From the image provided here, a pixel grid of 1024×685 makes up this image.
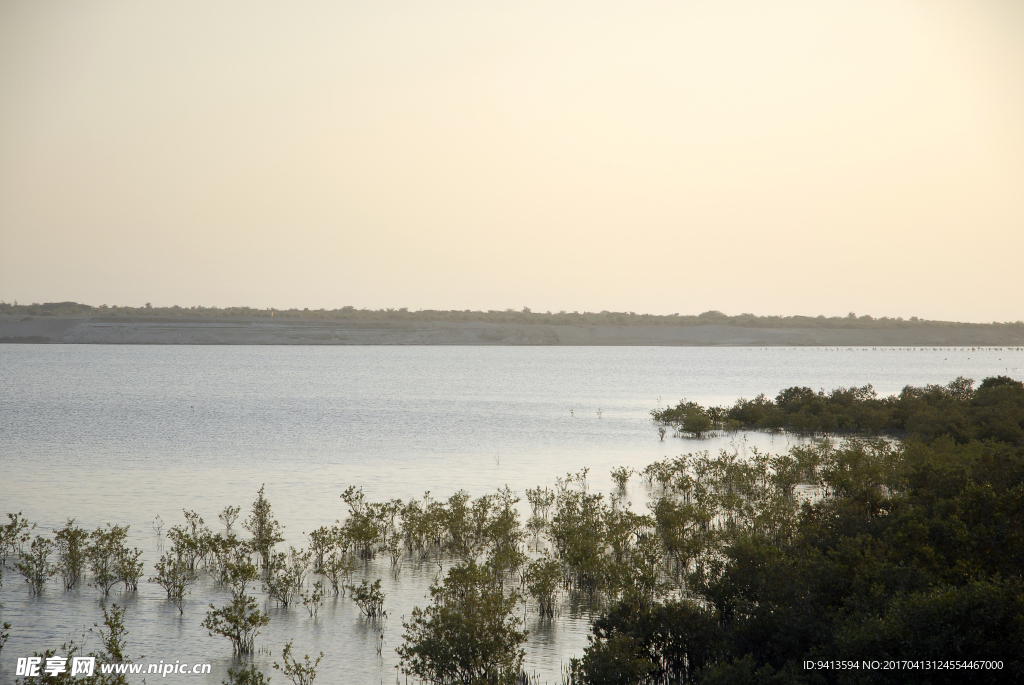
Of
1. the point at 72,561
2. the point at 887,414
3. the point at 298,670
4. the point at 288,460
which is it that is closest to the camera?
the point at 298,670

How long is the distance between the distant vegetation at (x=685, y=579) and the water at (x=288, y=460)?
514 mm

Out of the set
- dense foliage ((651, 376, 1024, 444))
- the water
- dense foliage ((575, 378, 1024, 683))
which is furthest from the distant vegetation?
dense foliage ((651, 376, 1024, 444))

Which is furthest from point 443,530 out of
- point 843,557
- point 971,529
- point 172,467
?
point 172,467

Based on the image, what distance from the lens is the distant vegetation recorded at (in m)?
8.54

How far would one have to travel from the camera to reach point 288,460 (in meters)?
33.5

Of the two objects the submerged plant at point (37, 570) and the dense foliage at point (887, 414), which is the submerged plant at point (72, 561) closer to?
the submerged plant at point (37, 570)

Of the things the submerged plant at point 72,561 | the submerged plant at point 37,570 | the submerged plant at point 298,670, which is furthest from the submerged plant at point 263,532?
the submerged plant at point 298,670

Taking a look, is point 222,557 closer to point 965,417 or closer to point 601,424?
point 965,417

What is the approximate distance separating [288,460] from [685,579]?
22024 mm

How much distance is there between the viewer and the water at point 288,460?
13219mm

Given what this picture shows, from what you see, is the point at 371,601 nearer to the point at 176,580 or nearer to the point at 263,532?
the point at 176,580

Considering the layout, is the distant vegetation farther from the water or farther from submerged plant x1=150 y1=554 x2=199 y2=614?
the water

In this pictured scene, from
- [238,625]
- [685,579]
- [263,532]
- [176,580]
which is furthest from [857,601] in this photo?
[263,532]

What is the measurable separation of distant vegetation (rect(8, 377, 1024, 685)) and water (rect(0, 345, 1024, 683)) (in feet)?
1.68
